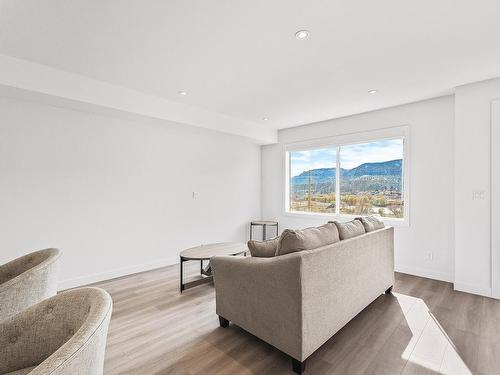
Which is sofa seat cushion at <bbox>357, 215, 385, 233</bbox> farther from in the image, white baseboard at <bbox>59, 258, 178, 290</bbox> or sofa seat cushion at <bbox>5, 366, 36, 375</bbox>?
white baseboard at <bbox>59, 258, 178, 290</bbox>

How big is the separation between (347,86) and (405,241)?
2.44 meters

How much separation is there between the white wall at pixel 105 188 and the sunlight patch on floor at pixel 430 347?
11.1ft

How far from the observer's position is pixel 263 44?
7.69 feet

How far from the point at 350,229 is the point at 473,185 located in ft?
6.26

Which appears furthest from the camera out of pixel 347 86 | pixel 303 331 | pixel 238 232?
pixel 238 232

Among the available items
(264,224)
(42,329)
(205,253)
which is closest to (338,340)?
(205,253)

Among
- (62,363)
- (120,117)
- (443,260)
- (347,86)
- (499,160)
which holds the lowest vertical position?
(443,260)

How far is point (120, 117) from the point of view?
3.70m

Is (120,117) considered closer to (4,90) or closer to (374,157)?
(4,90)

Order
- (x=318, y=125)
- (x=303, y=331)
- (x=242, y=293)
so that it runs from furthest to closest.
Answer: (x=318, y=125), (x=242, y=293), (x=303, y=331)

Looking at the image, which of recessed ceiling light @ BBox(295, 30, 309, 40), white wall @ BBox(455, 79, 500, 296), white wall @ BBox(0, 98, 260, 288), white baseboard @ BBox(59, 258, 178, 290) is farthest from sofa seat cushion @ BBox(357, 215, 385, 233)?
white baseboard @ BBox(59, 258, 178, 290)

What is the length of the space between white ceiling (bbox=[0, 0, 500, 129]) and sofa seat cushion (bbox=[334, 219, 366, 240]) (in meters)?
1.63

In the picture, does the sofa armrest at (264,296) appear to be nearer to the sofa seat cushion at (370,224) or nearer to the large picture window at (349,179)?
the sofa seat cushion at (370,224)

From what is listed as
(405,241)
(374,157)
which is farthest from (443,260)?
(374,157)
